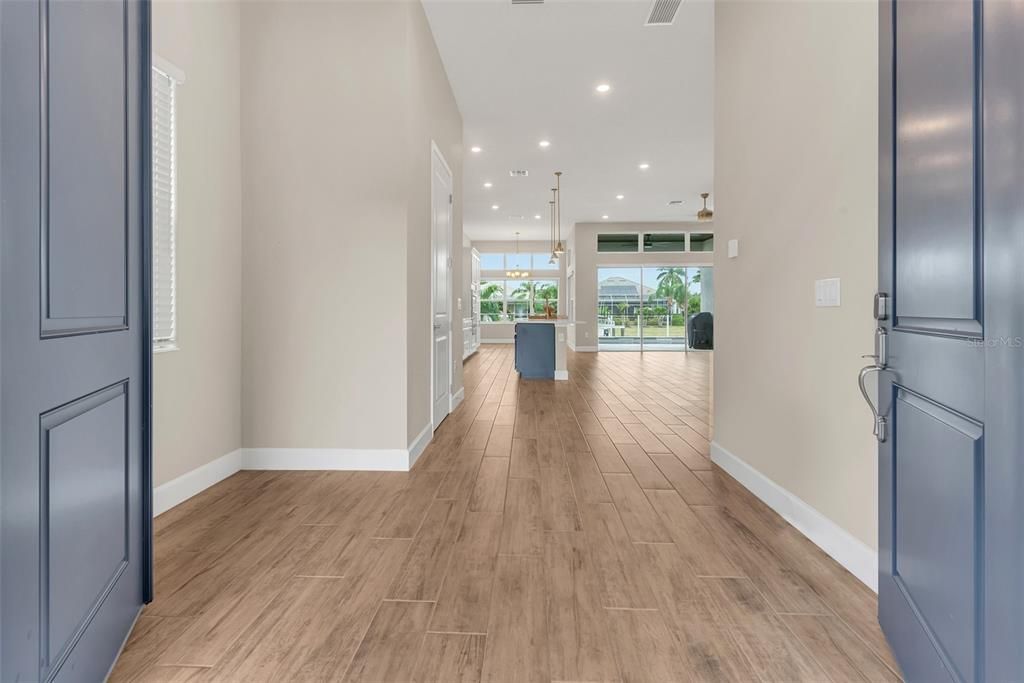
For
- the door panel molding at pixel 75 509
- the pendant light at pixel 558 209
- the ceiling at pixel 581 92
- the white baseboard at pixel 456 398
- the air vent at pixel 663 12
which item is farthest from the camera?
the pendant light at pixel 558 209

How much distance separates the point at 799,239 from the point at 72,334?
2.52 m

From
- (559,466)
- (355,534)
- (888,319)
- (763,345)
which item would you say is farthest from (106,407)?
(763,345)

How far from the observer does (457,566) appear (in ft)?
6.06

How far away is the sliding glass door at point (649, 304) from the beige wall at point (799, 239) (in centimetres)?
940

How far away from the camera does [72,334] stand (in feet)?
3.58

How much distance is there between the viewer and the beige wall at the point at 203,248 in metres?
2.42

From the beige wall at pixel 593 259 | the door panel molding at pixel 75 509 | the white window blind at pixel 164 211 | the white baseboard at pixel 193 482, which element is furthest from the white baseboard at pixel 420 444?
the beige wall at pixel 593 259

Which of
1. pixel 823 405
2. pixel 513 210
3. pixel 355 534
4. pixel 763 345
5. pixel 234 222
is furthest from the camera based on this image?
pixel 513 210

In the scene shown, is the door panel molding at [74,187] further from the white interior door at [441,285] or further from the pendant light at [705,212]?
the pendant light at [705,212]

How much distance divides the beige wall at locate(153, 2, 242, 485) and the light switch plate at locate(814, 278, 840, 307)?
2.92m

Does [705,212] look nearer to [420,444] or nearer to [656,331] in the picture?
[656,331]

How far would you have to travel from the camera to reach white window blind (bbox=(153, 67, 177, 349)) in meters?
2.30

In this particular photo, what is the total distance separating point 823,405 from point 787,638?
0.94 m

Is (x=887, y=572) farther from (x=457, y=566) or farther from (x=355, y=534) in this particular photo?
(x=355, y=534)
